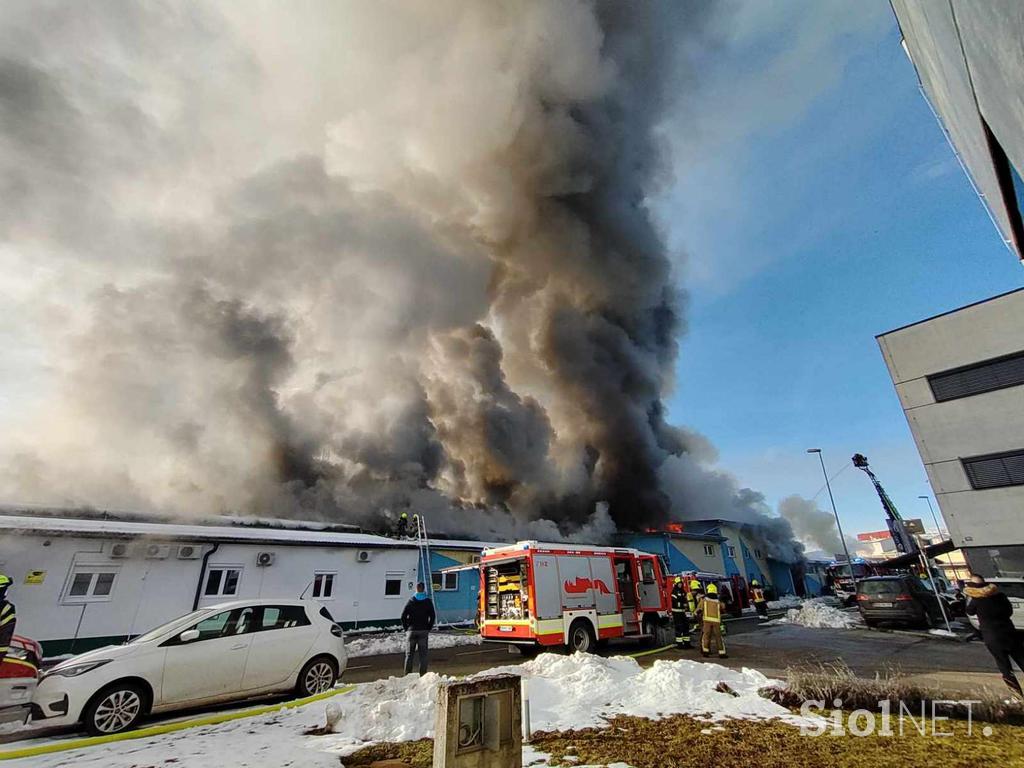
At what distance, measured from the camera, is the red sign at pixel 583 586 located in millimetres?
11336

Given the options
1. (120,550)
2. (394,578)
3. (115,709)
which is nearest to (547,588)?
(115,709)

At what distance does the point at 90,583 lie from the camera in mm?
13102

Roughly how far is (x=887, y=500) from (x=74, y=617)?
49091 millimetres

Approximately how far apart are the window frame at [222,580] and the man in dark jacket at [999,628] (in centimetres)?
1838

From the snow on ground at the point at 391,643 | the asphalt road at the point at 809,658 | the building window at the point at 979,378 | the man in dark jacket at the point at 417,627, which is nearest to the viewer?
the asphalt road at the point at 809,658

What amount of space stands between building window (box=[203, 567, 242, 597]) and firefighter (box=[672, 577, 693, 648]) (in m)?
14.0

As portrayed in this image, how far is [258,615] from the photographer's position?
678cm

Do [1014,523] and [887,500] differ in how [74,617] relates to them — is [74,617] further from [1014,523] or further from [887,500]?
[887,500]

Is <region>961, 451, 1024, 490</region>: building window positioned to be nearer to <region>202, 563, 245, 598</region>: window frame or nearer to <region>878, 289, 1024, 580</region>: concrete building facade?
<region>878, 289, 1024, 580</region>: concrete building facade

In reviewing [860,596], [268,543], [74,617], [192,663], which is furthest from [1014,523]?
[74,617]

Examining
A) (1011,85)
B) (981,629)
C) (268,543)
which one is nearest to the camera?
(1011,85)

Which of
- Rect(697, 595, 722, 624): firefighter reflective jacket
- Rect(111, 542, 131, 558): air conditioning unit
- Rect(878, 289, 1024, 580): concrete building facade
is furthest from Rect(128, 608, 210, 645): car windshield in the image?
Rect(878, 289, 1024, 580): concrete building facade

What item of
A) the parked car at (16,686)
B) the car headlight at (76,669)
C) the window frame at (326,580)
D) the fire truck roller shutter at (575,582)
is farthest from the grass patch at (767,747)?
the window frame at (326,580)

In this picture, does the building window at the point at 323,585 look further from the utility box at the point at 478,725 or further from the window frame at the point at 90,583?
the utility box at the point at 478,725
